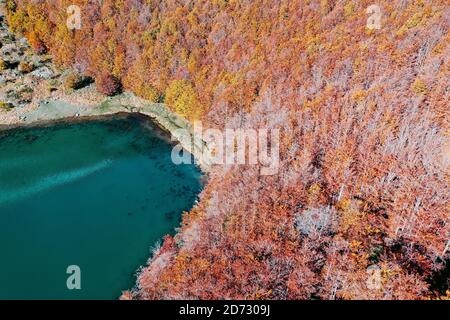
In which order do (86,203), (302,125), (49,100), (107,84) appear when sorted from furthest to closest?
(107,84), (49,100), (86,203), (302,125)

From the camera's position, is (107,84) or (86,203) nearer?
(86,203)

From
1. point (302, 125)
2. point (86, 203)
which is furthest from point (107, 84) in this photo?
point (302, 125)

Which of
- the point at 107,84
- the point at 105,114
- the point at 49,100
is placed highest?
the point at 107,84

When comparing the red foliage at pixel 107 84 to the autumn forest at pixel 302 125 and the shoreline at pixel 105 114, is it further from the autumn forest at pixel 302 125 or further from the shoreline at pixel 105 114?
the shoreline at pixel 105 114

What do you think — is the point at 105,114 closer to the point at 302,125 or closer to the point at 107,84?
the point at 107,84

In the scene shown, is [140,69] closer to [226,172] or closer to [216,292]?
[226,172]

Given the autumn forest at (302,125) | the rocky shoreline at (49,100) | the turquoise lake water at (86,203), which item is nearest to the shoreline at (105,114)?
the rocky shoreline at (49,100)

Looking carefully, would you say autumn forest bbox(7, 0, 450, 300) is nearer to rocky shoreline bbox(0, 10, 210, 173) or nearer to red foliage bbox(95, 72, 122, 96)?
red foliage bbox(95, 72, 122, 96)
